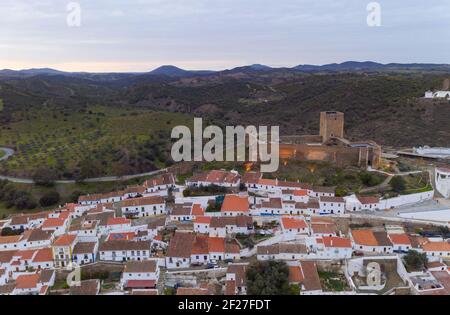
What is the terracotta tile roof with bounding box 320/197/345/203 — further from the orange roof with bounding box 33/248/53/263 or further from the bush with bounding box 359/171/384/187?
the orange roof with bounding box 33/248/53/263

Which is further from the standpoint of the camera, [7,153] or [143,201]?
[7,153]

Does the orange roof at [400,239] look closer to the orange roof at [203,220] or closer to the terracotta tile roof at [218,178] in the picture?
the orange roof at [203,220]

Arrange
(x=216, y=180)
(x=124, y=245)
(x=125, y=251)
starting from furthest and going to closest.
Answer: (x=216, y=180), (x=124, y=245), (x=125, y=251)

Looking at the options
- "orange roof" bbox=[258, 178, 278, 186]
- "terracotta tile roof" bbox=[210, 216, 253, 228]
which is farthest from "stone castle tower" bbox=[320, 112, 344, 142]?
"terracotta tile roof" bbox=[210, 216, 253, 228]

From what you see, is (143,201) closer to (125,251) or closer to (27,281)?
(125,251)

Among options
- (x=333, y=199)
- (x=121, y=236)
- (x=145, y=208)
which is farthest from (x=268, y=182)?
(x=121, y=236)

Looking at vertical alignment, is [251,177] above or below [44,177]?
above
